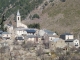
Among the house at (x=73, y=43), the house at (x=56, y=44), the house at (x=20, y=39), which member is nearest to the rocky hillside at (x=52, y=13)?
the house at (x=73, y=43)

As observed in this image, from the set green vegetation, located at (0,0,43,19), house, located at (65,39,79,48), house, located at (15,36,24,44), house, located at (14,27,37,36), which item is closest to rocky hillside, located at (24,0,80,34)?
green vegetation, located at (0,0,43,19)

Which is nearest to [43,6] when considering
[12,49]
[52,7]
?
[52,7]

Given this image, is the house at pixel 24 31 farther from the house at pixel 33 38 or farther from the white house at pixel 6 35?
the house at pixel 33 38

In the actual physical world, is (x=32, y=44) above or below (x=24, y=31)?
below

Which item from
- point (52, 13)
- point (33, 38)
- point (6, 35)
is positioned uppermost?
point (52, 13)

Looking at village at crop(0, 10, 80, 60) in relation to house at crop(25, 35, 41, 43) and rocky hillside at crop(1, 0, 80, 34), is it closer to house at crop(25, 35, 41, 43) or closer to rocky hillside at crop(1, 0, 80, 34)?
house at crop(25, 35, 41, 43)

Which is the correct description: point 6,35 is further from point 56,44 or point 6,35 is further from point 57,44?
point 57,44

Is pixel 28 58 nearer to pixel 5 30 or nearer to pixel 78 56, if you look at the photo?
pixel 78 56

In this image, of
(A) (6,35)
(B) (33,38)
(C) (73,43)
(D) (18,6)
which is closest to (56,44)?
(C) (73,43)
